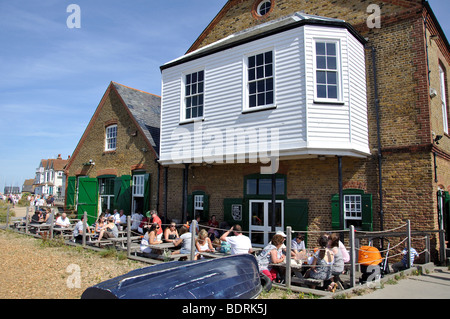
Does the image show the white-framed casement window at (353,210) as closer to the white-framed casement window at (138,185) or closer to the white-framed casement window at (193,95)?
the white-framed casement window at (193,95)

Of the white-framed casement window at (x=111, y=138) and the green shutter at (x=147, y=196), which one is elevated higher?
the white-framed casement window at (x=111, y=138)

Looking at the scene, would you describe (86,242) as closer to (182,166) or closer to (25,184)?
(182,166)

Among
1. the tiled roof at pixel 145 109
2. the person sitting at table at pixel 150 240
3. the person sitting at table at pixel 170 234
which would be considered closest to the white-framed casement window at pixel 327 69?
the person sitting at table at pixel 170 234

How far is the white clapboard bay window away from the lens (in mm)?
10172

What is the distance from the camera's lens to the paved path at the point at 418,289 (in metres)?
6.46

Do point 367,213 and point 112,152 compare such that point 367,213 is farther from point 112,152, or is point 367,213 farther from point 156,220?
point 112,152

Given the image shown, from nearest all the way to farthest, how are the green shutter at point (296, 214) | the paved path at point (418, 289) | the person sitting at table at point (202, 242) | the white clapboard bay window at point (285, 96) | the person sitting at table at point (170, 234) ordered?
the paved path at point (418, 289), the person sitting at table at point (202, 242), the white clapboard bay window at point (285, 96), the person sitting at table at point (170, 234), the green shutter at point (296, 214)

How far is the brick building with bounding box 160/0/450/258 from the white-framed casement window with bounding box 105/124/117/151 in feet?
23.0

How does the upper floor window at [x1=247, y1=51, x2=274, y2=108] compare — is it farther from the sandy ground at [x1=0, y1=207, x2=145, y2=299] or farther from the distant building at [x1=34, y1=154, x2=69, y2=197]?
the distant building at [x1=34, y1=154, x2=69, y2=197]

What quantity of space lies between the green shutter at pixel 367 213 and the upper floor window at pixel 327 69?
3.23 m

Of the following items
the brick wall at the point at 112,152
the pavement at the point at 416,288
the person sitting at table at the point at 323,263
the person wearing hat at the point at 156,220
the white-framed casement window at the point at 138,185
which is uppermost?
the brick wall at the point at 112,152

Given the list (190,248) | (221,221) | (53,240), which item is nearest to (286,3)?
(221,221)

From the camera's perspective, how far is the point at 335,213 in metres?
10.9

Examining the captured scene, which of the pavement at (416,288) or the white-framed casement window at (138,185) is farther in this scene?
the white-framed casement window at (138,185)
